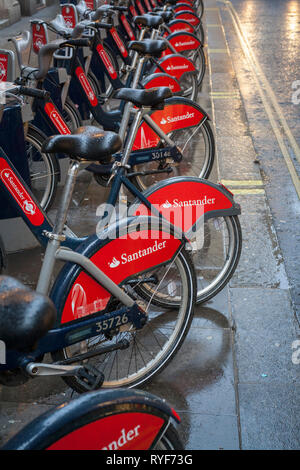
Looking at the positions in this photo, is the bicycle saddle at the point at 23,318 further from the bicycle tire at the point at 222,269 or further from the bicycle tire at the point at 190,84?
the bicycle tire at the point at 190,84

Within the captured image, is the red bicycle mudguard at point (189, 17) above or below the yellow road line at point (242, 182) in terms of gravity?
above

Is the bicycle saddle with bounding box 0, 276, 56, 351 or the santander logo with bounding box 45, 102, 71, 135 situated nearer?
the bicycle saddle with bounding box 0, 276, 56, 351

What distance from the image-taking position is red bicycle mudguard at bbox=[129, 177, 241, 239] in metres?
3.85

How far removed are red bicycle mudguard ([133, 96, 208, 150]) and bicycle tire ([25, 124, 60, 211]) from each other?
0.67 meters

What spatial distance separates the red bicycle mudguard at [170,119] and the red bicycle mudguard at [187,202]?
124cm

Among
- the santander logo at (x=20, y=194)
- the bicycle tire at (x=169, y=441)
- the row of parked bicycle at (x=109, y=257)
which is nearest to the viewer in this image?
the row of parked bicycle at (x=109, y=257)

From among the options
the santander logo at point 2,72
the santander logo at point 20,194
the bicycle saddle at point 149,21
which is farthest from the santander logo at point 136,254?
the bicycle saddle at point 149,21

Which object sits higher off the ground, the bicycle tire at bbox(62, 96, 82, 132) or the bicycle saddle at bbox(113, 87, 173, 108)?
the bicycle saddle at bbox(113, 87, 173, 108)

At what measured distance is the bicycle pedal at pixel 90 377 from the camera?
9.41 feet

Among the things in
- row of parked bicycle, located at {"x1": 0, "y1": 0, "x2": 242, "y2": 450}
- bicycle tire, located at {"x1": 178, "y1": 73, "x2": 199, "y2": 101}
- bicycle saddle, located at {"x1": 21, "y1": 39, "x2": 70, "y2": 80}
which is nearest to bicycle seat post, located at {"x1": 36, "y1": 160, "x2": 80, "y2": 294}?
row of parked bicycle, located at {"x1": 0, "y1": 0, "x2": 242, "y2": 450}

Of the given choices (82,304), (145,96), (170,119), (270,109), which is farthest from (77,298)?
(270,109)

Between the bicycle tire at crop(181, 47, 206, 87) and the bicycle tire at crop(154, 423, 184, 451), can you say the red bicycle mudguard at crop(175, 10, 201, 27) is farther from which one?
the bicycle tire at crop(154, 423, 184, 451)

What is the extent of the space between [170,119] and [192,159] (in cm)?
127

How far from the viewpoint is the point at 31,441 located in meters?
1.84
